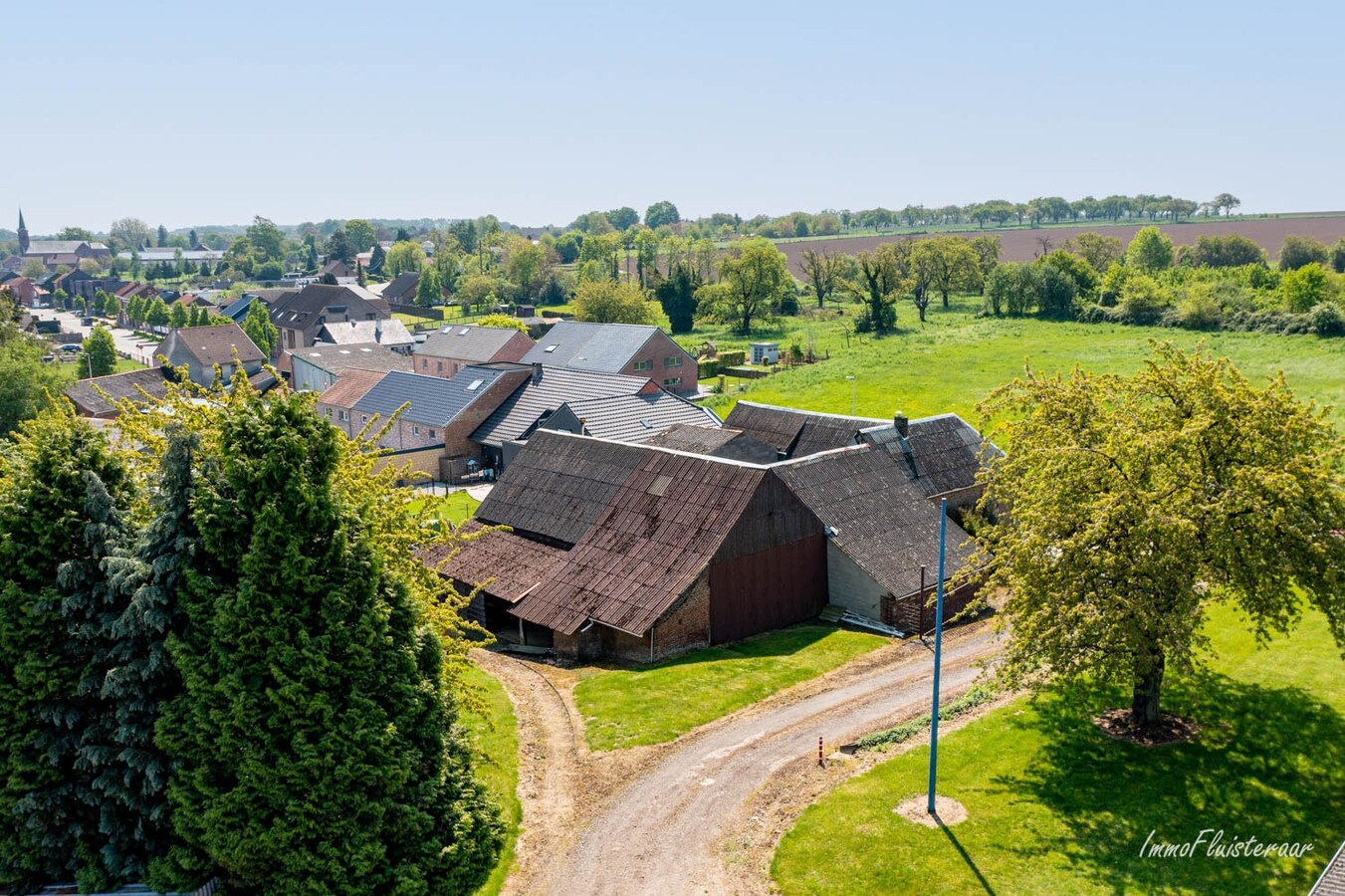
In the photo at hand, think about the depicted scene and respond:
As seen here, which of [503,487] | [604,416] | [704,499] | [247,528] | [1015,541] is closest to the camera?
[247,528]

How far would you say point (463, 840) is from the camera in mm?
19016

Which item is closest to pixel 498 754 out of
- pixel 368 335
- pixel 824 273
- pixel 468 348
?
pixel 468 348

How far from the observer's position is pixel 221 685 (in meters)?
17.2

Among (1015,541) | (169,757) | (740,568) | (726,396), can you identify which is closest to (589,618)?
(740,568)

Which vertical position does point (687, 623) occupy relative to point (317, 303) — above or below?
below

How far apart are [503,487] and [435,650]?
24.1 m

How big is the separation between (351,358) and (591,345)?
22.6 metres

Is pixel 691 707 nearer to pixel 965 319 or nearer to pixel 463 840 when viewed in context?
pixel 463 840

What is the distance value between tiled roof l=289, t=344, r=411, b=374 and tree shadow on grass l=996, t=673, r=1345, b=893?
237 ft

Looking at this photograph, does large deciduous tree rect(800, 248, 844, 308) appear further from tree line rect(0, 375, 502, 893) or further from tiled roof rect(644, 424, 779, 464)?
tree line rect(0, 375, 502, 893)

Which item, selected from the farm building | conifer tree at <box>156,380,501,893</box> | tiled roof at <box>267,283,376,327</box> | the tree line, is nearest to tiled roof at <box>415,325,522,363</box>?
the farm building

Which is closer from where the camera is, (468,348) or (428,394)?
(428,394)

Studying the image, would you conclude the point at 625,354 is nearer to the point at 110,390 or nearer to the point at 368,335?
the point at 368,335

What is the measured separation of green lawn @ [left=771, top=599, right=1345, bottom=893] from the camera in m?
20.9
